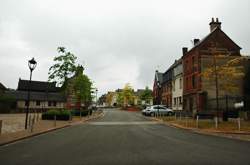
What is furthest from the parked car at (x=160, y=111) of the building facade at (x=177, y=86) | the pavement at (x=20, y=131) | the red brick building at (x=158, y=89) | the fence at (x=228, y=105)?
the pavement at (x=20, y=131)

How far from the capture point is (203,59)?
3984 centimetres

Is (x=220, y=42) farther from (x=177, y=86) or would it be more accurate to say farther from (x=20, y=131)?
(x=20, y=131)

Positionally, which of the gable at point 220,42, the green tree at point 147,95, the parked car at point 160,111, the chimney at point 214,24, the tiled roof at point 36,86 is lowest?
the parked car at point 160,111

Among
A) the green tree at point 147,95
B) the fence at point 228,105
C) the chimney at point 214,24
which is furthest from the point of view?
the green tree at point 147,95

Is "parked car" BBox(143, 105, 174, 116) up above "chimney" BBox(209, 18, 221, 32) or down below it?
A: below

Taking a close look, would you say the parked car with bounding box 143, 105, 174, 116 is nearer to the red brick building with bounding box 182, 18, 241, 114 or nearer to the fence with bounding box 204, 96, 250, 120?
the red brick building with bounding box 182, 18, 241, 114

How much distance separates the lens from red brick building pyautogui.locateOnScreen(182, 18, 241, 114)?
3878cm

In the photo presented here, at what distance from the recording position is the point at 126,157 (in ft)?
29.1

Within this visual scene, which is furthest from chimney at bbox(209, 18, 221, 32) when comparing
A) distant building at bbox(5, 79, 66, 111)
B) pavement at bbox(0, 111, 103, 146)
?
distant building at bbox(5, 79, 66, 111)

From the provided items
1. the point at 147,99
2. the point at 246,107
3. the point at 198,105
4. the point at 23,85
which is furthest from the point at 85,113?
the point at 23,85

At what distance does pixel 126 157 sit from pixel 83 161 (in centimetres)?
147

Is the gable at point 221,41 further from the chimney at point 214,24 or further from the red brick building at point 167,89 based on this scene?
the red brick building at point 167,89

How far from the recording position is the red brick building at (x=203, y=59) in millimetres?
38781

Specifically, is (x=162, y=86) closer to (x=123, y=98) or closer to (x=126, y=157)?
(x=123, y=98)
